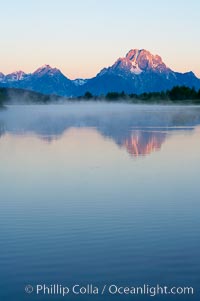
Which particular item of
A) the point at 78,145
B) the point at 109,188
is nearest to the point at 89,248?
the point at 109,188

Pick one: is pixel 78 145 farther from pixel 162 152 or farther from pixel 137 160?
pixel 137 160

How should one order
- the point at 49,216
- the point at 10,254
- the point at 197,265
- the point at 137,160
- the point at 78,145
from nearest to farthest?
the point at 197,265 < the point at 10,254 < the point at 49,216 < the point at 137,160 < the point at 78,145

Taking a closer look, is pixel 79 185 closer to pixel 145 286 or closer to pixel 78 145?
pixel 145 286

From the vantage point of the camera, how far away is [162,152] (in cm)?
4522

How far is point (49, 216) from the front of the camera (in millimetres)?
20984

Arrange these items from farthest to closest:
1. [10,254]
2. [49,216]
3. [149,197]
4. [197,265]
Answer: [149,197]
[49,216]
[10,254]
[197,265]

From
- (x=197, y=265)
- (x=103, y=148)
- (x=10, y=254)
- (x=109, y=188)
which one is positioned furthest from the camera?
(x=103, y=148)

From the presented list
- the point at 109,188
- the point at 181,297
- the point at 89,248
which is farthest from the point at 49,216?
the point at 181,297

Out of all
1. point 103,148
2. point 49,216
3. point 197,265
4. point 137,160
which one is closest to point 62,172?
point 137,160

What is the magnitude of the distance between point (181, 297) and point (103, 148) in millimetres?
36266

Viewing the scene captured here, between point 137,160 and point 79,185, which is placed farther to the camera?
point 137,160

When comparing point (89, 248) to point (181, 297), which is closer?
point (181, 297)

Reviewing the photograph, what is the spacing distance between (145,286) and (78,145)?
3959cm

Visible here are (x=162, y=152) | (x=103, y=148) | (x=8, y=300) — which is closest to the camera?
(x=8, y=300)
